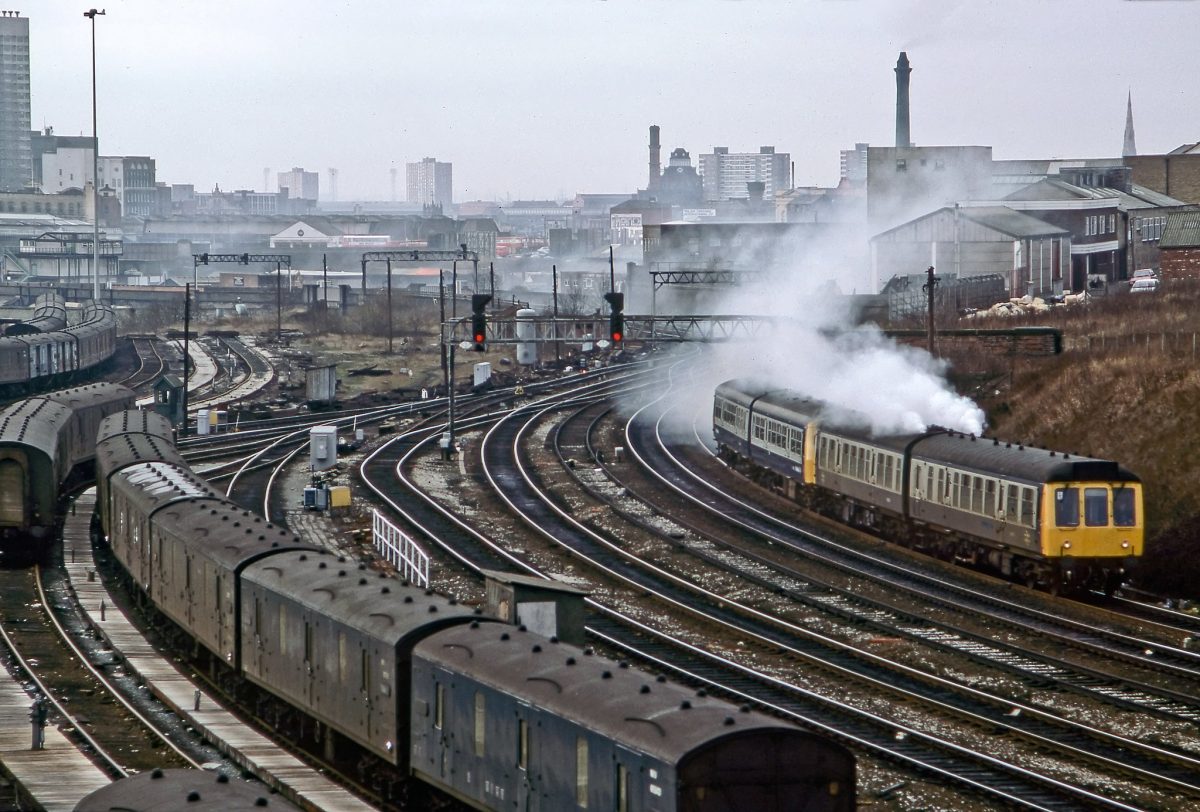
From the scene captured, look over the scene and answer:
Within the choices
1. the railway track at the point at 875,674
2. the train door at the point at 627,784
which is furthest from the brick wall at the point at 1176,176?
the train door at the point at 627,784

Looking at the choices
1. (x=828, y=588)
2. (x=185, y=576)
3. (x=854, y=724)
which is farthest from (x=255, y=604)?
(x=828, y=588)

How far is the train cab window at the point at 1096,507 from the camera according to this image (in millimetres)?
28781

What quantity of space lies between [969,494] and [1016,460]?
5.15 feet

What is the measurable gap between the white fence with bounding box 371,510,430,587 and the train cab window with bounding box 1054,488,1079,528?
11.6 meters

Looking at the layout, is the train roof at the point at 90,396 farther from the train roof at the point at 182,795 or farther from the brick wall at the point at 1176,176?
the brick wall at the point at 1176,176

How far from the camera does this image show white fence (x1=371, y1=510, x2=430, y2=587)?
30237 mm

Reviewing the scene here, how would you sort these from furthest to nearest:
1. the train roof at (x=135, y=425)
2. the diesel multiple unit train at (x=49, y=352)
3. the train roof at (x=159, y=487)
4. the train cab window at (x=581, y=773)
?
the diesel multiple unit train at (x=49, y=352), the train roof at (x=135, y=425), the train roof at (x=159, y=487), the train cab window at (x=581, y=773)

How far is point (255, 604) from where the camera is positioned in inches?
838

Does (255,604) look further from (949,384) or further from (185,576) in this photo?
(949,384)

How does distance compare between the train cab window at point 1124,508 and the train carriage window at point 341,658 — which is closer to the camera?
the train carriage window at point 341,658

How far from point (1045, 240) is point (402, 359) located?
3380 centimetres

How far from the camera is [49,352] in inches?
2625

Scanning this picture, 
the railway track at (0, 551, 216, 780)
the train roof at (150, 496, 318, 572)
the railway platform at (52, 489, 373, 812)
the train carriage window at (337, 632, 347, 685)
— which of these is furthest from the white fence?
the train carriage window at (337, 632, 347, 685)

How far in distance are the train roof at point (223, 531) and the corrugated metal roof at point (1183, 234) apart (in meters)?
49.1
